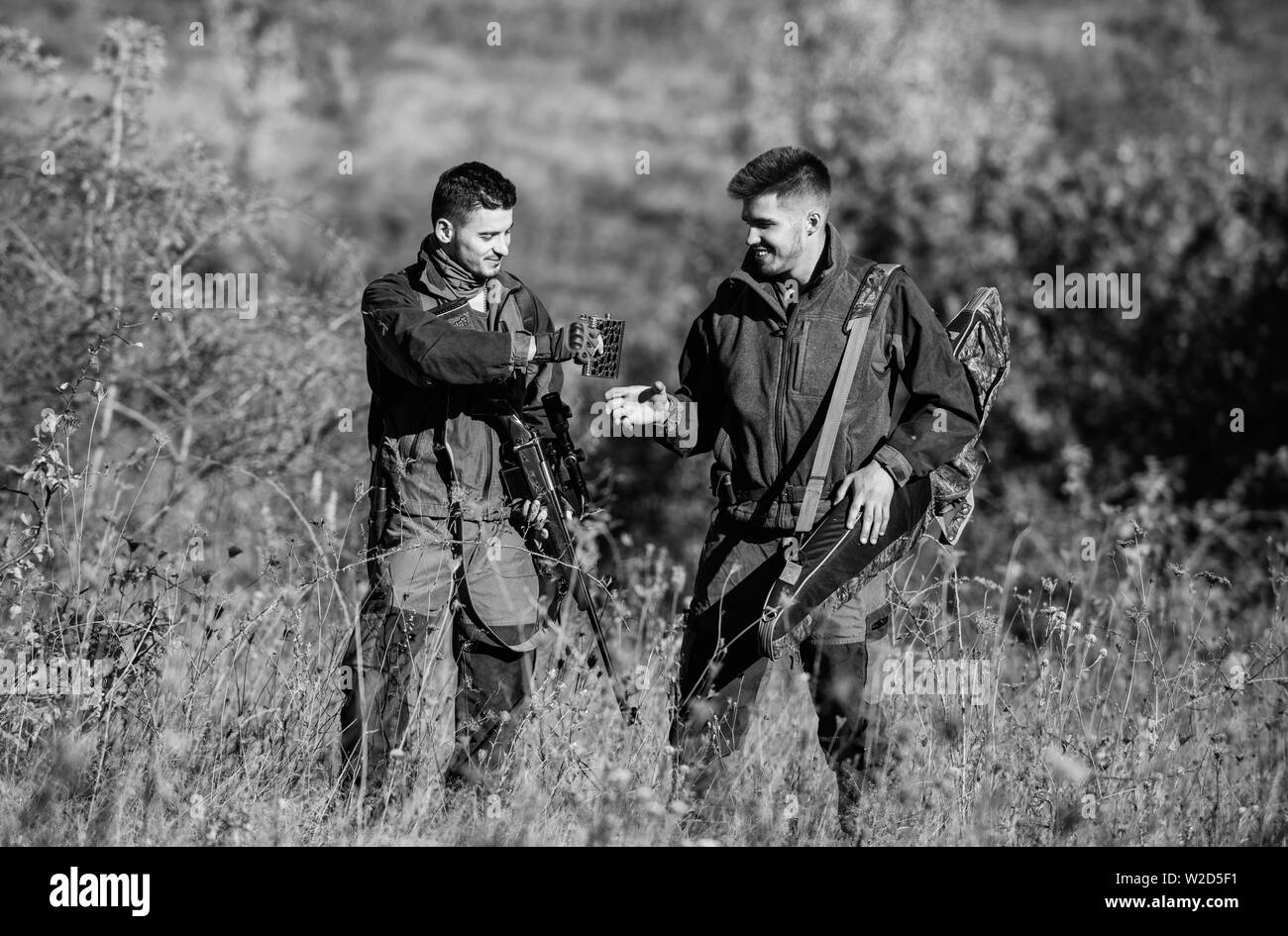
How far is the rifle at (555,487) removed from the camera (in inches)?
159

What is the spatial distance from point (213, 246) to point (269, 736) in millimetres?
4199

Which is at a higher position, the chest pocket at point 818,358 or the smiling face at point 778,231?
the smiling face at point 778,231

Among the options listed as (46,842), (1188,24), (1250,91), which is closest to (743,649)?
(46,842)

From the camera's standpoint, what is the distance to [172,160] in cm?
732

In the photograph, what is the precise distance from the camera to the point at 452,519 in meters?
4.05

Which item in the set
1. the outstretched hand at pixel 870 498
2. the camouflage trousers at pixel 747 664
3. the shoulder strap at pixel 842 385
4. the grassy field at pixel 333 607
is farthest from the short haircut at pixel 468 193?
the outstretched hand at pixel 870 498

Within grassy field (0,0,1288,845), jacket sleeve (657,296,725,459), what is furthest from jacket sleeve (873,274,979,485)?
jacket sleeve (657,296,725,459)

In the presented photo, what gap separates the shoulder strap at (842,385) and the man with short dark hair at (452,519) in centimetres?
70

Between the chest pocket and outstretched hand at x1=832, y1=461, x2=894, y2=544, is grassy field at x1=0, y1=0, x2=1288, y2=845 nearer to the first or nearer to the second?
outstretched hand at x1=832, y1=461, x2=894, y2=544

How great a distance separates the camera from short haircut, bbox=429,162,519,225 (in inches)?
158

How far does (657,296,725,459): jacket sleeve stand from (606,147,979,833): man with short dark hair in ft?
0.25

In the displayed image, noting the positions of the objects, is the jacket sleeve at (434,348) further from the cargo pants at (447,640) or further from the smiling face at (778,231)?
the smiling face at (778,231)
